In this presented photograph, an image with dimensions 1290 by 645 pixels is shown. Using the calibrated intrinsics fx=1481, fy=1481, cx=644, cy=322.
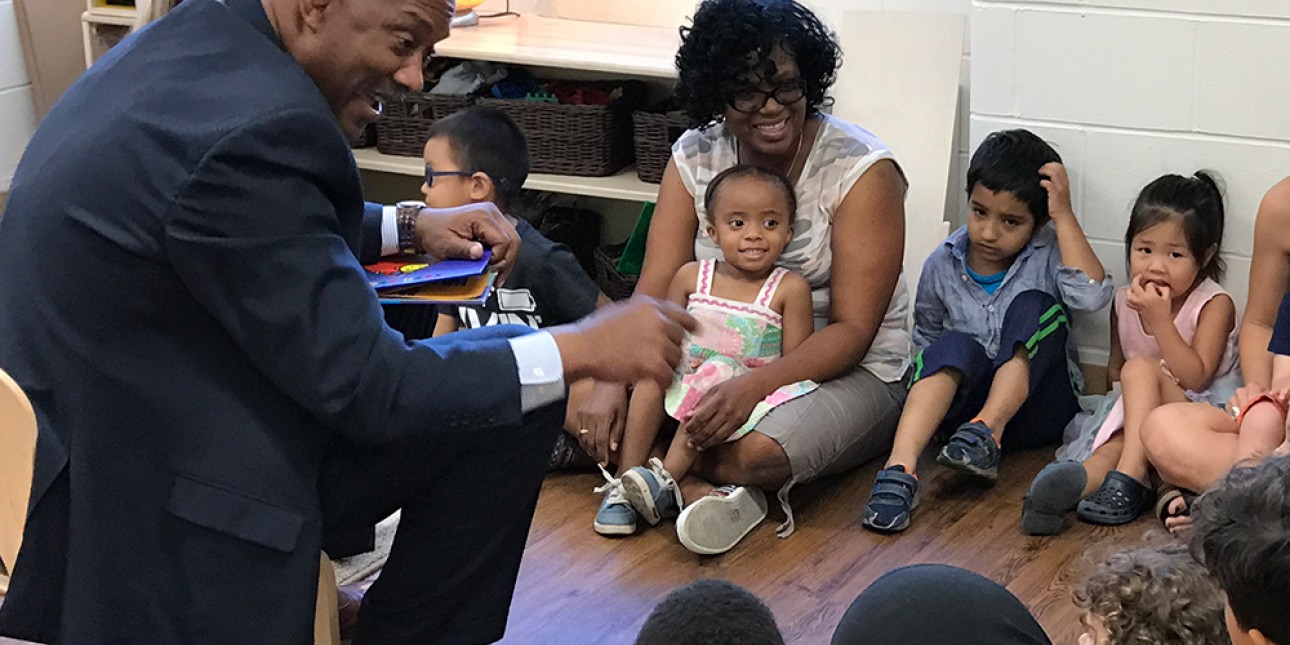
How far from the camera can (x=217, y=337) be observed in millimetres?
1591

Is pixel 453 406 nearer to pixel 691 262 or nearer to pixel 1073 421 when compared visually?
pixel 691 262

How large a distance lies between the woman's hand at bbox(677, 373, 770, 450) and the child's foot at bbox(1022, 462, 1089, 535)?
51 centimetres

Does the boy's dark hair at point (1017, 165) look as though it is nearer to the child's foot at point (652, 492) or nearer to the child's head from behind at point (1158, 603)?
the child's foot at point (652, 492)

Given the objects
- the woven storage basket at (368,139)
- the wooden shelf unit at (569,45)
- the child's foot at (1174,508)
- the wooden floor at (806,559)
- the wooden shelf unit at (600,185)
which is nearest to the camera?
the wooden floor at (806,559)

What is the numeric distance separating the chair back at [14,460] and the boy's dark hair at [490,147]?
144cm

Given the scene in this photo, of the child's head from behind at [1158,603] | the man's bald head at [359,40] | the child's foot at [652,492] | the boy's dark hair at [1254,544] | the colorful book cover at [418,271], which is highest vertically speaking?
the man's bald head at [359,40]

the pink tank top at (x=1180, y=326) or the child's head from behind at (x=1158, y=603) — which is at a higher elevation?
the child's head from behind at (x=1158, y=603)

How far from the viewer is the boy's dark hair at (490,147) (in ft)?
9.52

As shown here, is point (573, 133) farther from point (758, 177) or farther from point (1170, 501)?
point (1170, 501)

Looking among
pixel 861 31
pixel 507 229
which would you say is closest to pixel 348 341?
pixel 507 229

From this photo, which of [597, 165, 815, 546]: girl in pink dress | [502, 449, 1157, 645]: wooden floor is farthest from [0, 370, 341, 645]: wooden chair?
[597, 165, 815, 546]: girl in pink dress

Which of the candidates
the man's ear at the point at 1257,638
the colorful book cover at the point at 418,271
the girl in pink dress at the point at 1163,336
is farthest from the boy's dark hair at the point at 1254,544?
the girl in pink dress at the point at 1163,336

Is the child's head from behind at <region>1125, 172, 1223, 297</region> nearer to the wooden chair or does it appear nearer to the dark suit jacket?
the dark suit jacket

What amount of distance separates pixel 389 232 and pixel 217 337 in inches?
20.9
